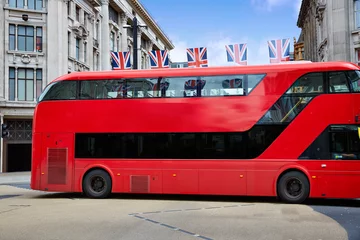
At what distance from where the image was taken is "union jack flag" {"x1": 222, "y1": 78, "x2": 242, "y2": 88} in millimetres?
13422

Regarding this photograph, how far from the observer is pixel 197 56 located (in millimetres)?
18562

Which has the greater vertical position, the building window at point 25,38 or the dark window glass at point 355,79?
the building window at point 25,38

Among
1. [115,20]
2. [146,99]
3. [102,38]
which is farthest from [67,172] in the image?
[115,20]

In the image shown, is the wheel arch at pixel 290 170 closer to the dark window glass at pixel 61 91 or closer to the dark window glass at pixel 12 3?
the dark window glass at pixel 61 91

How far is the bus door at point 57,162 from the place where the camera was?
14523 millimetres

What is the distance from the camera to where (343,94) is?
12602 mm

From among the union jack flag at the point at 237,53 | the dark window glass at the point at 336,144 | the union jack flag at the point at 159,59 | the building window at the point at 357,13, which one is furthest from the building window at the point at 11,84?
the dark window glass at the point at 336,144

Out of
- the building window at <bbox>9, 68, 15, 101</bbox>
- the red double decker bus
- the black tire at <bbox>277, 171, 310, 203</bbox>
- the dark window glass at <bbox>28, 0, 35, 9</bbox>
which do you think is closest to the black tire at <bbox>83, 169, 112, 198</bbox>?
the red double decker bus

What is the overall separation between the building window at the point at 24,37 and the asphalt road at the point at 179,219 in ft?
71.1

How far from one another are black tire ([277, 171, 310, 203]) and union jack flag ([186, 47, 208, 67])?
7.13 meters

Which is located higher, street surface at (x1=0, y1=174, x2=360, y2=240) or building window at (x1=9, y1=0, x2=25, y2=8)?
building window at (x1=9, y1=0, x2=25, y2=8)

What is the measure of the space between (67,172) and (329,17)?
965 inches

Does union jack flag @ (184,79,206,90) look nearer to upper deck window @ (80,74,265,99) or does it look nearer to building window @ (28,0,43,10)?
upper deck window @ (80,74,265,99)

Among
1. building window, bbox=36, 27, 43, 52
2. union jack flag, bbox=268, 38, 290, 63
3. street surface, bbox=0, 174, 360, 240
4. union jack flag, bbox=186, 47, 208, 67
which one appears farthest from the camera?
building window, bbox=36, 27, 43, 52
